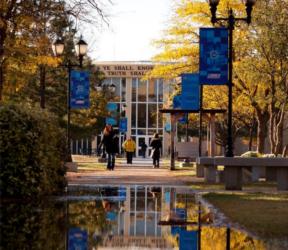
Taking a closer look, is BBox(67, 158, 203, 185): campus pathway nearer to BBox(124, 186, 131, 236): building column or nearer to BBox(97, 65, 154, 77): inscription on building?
BBox(124, 186, 131, 236): building column

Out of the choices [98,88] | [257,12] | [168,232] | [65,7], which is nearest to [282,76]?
[257,12]

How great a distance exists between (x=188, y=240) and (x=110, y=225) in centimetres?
188

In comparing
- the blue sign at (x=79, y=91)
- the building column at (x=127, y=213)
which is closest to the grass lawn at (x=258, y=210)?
the building column at (x=127, y=213)

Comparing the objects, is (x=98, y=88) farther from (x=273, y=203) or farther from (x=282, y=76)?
(x=273, y=203)

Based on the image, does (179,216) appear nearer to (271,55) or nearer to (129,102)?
(271,55)

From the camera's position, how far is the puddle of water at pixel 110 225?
353 inches

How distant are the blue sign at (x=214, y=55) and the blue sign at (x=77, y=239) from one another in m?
12.5

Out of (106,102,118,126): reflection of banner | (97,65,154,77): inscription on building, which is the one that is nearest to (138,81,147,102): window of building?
(97,65,154,77): inscription on building

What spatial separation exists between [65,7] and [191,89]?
8.35 m

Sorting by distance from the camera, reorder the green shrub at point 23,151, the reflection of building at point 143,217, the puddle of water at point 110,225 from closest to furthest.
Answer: the puddle of water at point 110,225 → the reflection of building at point 143,217 → the green shrub at point 23,151

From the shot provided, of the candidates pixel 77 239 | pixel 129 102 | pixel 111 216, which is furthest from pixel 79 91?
pixel 129 102

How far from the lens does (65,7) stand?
23547 mm

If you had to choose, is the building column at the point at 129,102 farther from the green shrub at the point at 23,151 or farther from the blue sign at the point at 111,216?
the blue sign at the point at 111,216

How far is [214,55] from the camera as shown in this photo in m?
22.0
